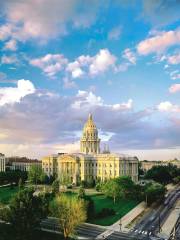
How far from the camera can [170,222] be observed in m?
74.0

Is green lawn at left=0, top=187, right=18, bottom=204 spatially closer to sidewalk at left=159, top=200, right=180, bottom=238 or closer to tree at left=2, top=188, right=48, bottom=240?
tree at left=2, top=188, right=48, bottom=240

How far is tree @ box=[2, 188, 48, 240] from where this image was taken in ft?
180

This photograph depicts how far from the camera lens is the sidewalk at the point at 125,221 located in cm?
6506

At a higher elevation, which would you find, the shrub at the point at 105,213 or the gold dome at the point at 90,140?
the gold dome at the point at 90,140

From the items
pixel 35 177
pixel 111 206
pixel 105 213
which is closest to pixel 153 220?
pixel 105 213

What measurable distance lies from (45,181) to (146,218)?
71.1 metres

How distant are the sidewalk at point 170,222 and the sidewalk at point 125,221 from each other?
727 cm

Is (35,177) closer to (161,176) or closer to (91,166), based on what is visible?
(91,166)

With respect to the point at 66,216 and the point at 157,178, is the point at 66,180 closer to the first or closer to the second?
the point at 157,178

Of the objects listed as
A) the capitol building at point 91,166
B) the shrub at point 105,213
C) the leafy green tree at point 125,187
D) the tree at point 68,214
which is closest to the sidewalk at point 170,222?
the shrub at point 105,213

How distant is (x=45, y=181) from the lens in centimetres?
14175

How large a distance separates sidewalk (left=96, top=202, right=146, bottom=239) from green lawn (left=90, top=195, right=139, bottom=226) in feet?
4.01

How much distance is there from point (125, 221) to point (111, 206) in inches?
648

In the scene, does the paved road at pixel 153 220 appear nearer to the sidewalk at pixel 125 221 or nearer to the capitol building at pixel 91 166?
the sidewalk at pixel 125 221
